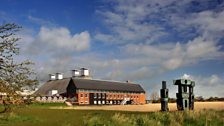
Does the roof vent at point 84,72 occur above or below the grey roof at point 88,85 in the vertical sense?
above

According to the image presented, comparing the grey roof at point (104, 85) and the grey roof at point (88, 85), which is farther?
the grey roof at point (88, 85)

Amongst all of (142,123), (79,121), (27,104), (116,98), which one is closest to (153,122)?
(142,123)

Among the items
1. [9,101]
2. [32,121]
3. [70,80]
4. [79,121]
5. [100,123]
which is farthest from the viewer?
[70,80]

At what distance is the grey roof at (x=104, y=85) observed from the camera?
3760 inches

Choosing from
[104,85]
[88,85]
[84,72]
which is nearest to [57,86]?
[84,72]

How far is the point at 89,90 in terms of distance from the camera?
318 feet

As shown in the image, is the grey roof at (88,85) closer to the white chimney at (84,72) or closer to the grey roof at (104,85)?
the grey roof at (104,85)

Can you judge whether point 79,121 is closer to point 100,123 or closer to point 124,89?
point 100,123

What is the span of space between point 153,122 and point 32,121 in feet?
25.7

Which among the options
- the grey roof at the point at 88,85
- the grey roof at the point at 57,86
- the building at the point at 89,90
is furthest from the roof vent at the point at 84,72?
the grey roof at the point at 57,86

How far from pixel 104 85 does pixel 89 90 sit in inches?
257

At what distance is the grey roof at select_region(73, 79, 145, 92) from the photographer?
95500 mm

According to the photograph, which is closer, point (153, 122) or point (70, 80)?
point (153, 122)

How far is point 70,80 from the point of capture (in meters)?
95.2
